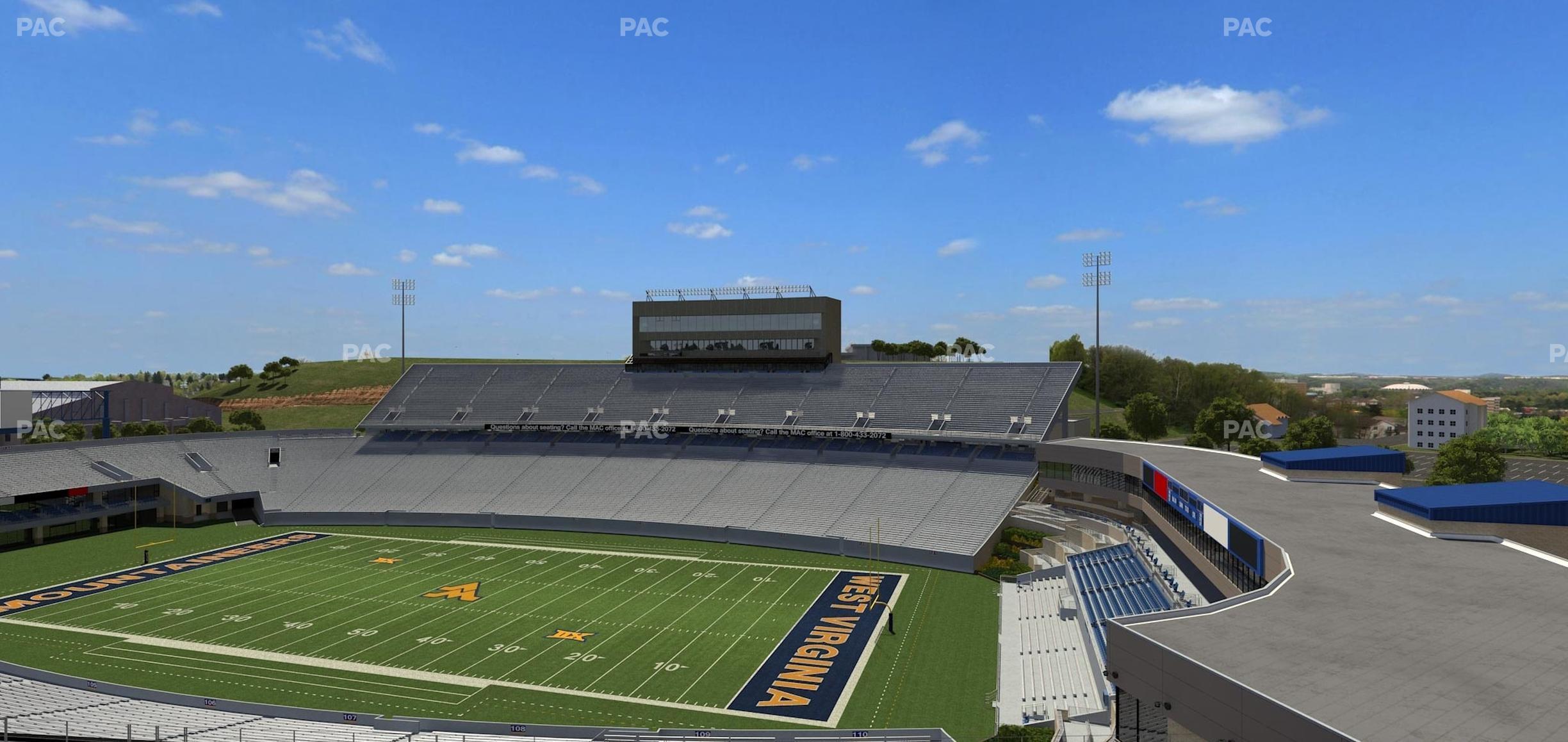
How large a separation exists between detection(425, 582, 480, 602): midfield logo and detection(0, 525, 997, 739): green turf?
442 mm

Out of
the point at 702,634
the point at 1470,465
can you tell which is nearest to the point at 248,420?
the point at 702,634

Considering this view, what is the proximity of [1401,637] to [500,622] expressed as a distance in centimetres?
2881

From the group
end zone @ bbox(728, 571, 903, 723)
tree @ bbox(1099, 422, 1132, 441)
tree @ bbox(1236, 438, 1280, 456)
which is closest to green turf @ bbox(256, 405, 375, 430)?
end zone @ bbox(728, 571, 903, 723)

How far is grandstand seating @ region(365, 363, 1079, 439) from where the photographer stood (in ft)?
175

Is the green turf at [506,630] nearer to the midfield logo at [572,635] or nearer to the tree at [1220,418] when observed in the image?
the midfield logo at [572,635]

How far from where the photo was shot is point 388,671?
27.6 metres

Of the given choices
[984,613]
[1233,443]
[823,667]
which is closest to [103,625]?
[823,667]

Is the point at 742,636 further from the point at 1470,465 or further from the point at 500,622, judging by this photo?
the point at 1470,465

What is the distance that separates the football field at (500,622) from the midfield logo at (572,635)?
0.08 meters

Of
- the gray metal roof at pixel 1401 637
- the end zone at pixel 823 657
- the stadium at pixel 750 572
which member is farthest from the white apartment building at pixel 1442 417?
the gray metal roof at pixel 1401 637

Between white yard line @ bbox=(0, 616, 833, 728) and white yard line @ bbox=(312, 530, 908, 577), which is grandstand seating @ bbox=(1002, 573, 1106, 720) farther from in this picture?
white yard line @ bbox=(312, 530, 908, 577)

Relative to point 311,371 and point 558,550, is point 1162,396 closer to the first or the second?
point 558,550

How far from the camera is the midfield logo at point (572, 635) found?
30797 mm

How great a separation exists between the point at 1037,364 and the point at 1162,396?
262 ft
